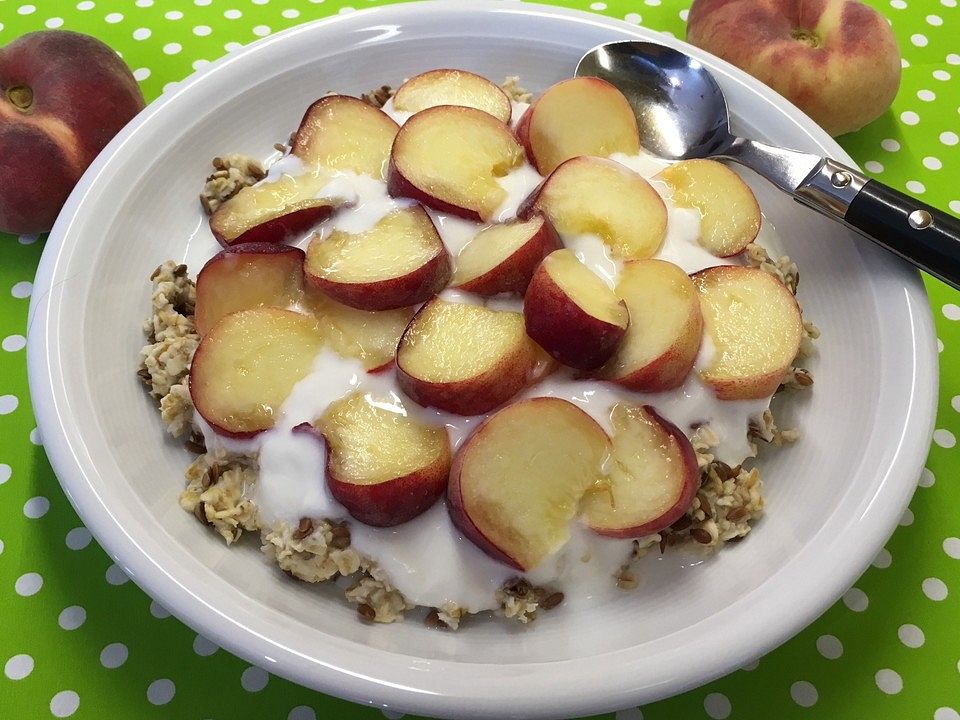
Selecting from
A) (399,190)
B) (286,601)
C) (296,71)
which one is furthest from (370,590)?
(296,71)

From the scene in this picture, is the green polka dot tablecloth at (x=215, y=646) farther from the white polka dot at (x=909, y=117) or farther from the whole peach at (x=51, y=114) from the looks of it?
the white polka dot at (x=909, y=117)

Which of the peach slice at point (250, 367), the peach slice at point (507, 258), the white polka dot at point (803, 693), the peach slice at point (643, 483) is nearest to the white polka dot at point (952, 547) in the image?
the white polka dot at point (803, 693)

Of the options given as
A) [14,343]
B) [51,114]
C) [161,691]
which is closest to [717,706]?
[161,691]

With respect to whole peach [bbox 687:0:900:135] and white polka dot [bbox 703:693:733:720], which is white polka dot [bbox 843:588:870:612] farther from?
whole peach [bbox 687:0:900:135]

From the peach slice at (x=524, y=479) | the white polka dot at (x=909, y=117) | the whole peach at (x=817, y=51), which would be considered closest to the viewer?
the peach slice at (x=524, y=479)

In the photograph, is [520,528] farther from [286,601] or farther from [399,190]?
[399,190]

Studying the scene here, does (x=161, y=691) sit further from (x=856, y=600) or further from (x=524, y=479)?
(x=856, y=600)
